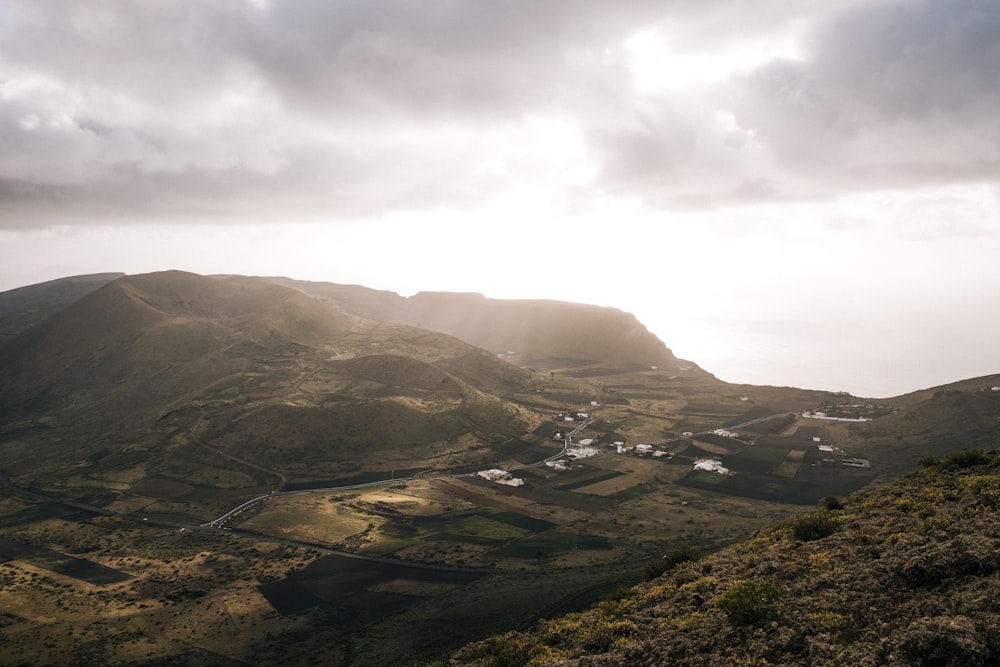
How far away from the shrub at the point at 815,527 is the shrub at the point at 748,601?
875 cm

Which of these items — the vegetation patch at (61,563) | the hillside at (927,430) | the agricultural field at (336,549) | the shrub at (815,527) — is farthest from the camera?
the hillside at (927,430)

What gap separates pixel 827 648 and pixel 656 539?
78493mm

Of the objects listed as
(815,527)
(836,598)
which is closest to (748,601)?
(836,598)

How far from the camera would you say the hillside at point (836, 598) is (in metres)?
19.9

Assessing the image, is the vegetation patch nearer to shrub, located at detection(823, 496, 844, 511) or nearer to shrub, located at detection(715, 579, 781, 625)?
shrub, located at detection(715, 579, 781, 625)

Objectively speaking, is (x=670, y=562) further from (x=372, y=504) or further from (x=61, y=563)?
(x=61, y=563)

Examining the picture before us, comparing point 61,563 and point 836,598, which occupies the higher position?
point 836,598

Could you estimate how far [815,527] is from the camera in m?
35.5

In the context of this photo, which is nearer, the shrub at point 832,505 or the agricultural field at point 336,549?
the shrub at point 832,505

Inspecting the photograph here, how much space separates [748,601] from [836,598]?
400 cm

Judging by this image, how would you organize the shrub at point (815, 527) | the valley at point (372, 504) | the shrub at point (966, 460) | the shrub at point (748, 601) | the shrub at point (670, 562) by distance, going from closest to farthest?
the shrub at point (748, 601)
the shrub at point (815, 527)
the shrub at point (966, 460)
the shrub at point (670, 562)
the valley at point (372, 504)

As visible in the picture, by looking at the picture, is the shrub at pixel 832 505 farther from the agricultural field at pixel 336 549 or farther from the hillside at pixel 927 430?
the hillside at pixel 927 430

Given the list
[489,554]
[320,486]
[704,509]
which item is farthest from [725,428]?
[320,486]

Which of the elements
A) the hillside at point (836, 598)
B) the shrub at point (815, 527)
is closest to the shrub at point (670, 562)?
the hillside at point (836, 598)
